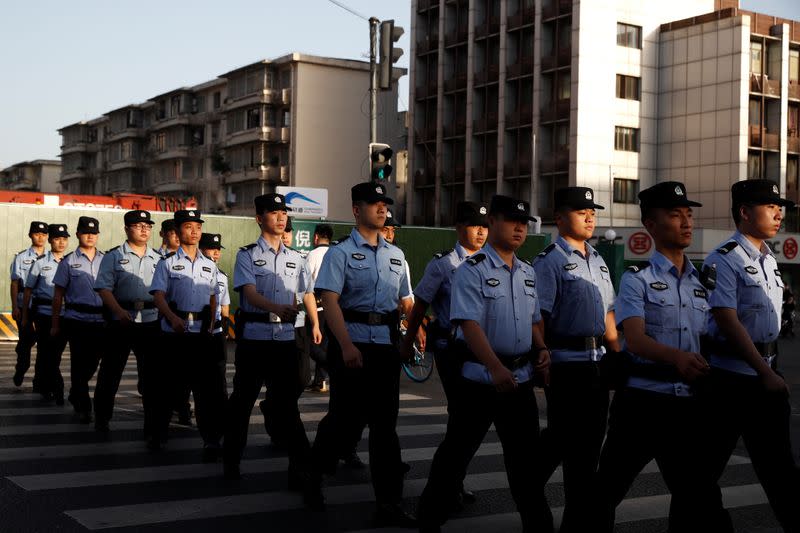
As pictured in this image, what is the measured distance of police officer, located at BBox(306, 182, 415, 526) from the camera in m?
6.70

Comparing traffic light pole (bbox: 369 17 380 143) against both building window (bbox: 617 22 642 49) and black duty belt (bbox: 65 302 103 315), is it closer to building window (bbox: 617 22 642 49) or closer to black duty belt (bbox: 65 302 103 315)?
black duty belt (bbox: 65 302 103 315)

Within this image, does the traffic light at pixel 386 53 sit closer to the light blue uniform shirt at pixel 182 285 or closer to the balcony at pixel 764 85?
the light blue uniform shirt at pixel 182 285

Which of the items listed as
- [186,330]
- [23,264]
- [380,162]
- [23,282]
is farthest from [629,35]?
[186,330]

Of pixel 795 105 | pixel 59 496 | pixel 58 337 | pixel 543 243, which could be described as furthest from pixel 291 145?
pixel 59 496

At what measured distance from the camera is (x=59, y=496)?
7195 millimetres

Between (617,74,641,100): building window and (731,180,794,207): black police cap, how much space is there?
5151 cm

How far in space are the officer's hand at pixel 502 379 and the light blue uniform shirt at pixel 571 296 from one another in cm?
96

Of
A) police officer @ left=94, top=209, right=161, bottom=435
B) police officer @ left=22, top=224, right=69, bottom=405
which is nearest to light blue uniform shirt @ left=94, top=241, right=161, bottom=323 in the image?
police officer @ left=94, top=209, right=161, bottom=435

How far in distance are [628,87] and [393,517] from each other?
171 feet

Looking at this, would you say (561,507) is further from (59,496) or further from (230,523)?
(59,496)

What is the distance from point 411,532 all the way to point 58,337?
6919mm

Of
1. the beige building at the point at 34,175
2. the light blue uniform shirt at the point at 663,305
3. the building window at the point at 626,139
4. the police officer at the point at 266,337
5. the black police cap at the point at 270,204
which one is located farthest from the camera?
the beige building at the point at 34,175

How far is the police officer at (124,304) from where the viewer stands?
10.2 metres

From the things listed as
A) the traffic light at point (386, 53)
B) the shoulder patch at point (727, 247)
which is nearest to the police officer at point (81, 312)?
the shoulder patch at point (727, 247)
